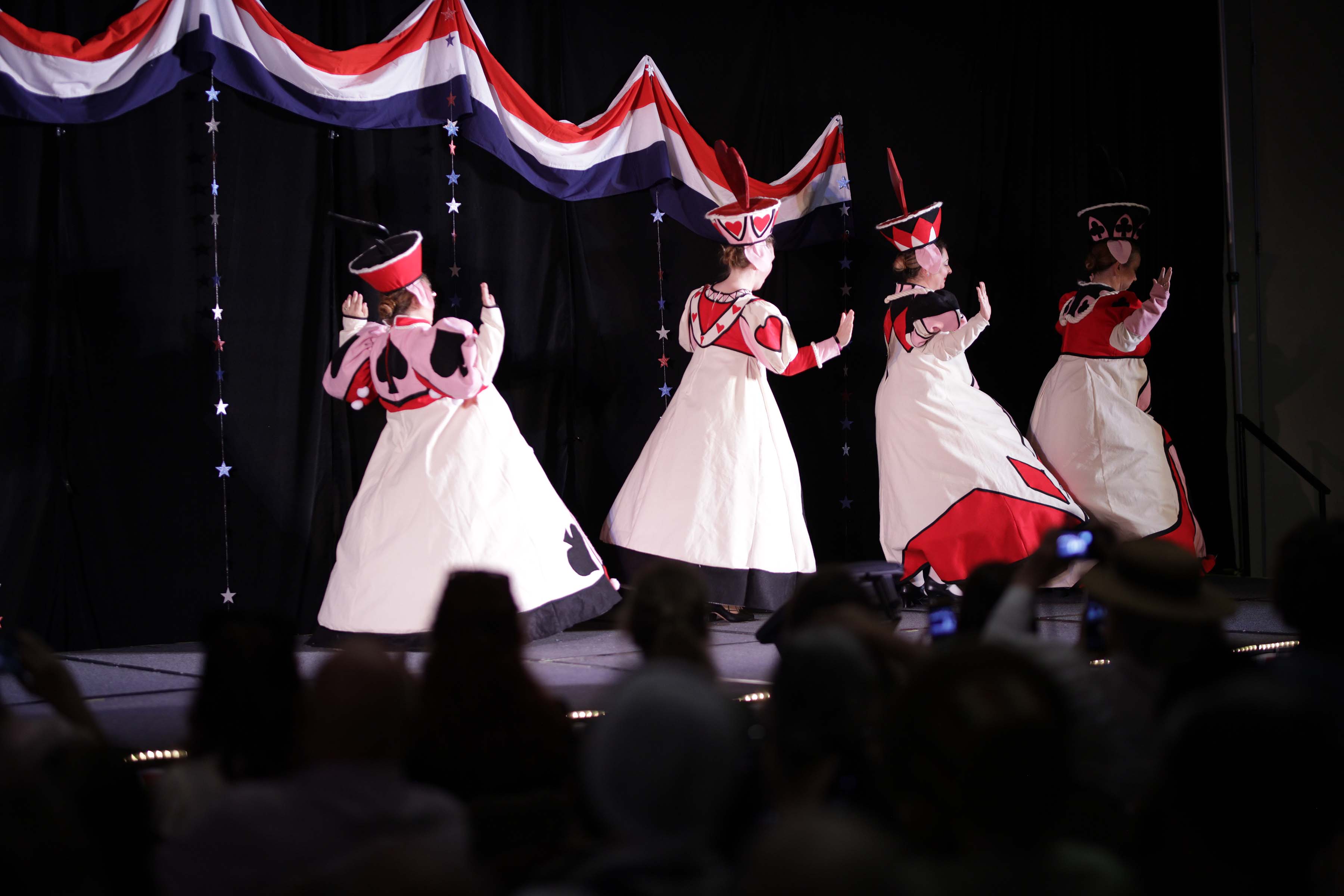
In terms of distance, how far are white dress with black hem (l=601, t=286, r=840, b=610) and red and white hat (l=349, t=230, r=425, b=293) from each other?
1.31m

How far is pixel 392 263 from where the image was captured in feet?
13.6

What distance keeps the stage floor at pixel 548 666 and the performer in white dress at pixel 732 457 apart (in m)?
0.28

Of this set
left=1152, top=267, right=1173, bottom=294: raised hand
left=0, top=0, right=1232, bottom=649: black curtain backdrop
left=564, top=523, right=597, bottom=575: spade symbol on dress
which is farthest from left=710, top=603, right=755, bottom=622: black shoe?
left=1152, top=267, right=1173, bottom=294: raised hand

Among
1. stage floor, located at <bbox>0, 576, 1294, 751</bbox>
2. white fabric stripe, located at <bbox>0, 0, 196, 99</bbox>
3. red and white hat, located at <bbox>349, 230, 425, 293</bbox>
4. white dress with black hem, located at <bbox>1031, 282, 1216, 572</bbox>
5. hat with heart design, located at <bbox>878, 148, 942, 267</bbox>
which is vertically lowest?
stage floor, located at <bbox>0, 576, 1294, 751</bbox>

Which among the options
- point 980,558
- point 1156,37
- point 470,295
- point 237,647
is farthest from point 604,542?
point 1156,37

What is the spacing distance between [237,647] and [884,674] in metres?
0.98

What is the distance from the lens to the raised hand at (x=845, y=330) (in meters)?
4.99

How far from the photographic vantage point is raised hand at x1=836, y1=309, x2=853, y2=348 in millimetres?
4988

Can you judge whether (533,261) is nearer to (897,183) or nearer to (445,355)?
(445,355)

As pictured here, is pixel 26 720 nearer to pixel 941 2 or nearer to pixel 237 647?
Answer: pixel 237 647

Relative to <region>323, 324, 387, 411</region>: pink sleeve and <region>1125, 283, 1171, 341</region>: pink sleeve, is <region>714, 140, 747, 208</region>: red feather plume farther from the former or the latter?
<region>1125, 283, 1171, 341</region>: pink sleeve

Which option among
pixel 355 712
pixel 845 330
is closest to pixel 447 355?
pixel 845 330

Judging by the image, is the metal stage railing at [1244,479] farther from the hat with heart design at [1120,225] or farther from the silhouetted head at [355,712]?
the silhouetted head at [355,712]

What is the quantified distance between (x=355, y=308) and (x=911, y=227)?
7.82 ft
